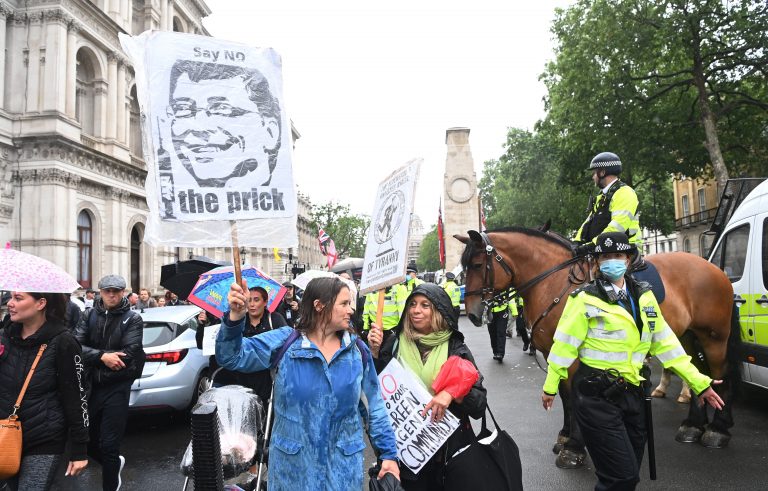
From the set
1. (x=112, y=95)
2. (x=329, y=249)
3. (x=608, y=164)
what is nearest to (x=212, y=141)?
(x=608, y=164)

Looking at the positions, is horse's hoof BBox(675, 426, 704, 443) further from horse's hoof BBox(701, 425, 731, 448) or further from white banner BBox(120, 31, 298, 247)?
white banner BBox(120, 31, 298, 247)

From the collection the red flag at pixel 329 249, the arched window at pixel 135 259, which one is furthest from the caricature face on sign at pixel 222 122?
the arched window at pixel 135 259

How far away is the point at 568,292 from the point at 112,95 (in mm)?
32076

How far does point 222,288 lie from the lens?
533 centimetres

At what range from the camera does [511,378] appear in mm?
10406

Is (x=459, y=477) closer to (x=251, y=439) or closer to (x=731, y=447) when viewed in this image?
(x=251, y=439)

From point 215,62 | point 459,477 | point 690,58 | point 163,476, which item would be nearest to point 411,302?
point 459,477

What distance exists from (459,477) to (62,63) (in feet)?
98.9

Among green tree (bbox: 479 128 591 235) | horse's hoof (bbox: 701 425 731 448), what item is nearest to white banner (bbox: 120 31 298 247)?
horse's hoof (bbox: 701 425 731 448)

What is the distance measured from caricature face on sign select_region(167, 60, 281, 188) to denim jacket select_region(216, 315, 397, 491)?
104 centimetres

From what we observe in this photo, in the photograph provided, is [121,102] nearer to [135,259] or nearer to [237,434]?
[135,259]

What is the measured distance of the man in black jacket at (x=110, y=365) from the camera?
467cm

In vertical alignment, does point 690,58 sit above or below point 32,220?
above

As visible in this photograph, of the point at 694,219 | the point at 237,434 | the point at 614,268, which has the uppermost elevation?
the point at 694,219
